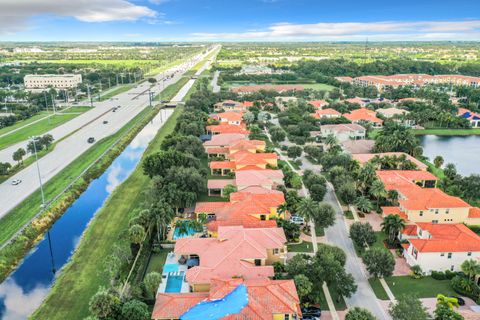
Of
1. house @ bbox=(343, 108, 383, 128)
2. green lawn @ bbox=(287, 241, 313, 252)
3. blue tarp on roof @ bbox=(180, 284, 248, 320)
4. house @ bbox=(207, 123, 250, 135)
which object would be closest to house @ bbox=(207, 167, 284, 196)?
green lawn @ bbox=(287, 241, 313, 252)

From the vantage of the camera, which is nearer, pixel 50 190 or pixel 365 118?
pixel 50 190

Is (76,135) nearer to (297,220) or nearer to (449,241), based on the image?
(297,220)

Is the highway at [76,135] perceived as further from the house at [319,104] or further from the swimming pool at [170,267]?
the house at [319,104]

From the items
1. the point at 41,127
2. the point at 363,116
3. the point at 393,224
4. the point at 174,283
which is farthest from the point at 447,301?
the point at 41,127

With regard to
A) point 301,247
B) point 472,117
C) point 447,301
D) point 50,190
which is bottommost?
point 301,247

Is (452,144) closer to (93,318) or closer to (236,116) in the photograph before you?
(236,116)

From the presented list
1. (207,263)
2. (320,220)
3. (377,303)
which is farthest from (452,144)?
(207,263)
